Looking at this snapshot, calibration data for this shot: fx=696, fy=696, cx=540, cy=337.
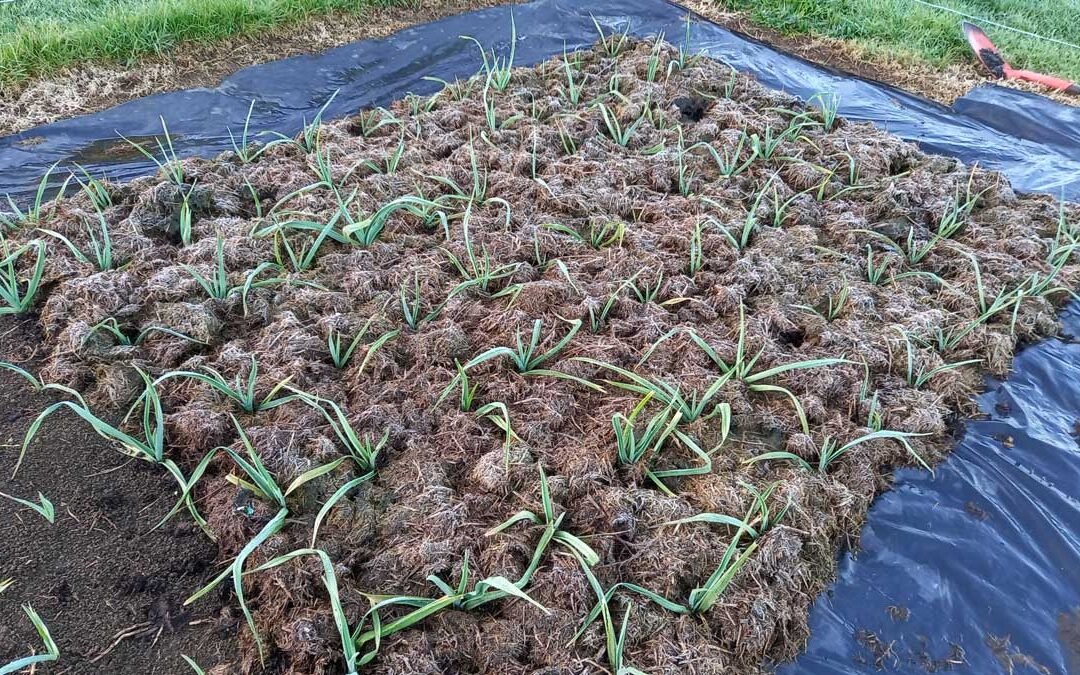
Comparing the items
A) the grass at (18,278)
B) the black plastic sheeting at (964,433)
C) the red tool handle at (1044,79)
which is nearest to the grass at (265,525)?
the grass at (18,278)

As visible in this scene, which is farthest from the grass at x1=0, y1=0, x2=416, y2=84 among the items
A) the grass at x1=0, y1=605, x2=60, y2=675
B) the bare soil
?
the grass at x1=0, y1=605, x2=60, y2=675

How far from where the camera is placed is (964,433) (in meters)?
2.56

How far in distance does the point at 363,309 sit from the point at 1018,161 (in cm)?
376

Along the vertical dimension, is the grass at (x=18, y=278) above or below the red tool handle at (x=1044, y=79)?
below

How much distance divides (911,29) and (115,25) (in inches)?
226

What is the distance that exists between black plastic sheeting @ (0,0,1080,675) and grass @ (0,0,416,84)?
2.10ft

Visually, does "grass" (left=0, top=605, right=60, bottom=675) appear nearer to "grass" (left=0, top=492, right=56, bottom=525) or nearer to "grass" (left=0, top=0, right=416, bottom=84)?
"grass" (left=0, top=492, right=56, bottom=525)

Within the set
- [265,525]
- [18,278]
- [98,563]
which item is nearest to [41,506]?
[98,563]

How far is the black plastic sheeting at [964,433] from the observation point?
78.4 inches

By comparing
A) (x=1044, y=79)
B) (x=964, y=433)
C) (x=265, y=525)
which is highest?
(x=1044, y=79)

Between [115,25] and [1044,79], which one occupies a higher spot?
[115,25]

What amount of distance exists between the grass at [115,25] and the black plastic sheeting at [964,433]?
639 mm

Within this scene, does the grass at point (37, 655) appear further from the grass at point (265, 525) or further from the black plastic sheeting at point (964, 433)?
the black plastic sheeting at point (964, 433)

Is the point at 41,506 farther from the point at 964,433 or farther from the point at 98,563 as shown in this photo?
the point at 964,433
